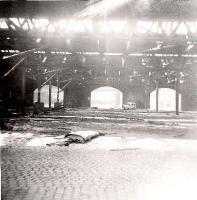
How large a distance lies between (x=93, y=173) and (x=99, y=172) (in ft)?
0.48

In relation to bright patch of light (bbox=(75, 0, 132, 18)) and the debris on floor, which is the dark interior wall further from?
bright patch of light (bbox=(75, 0, 132, 18))

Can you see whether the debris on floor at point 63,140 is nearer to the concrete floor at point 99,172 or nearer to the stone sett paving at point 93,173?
the concrete floor at point 99,172

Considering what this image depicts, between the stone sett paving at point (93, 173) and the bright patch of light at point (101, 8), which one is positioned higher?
the bright patch of light at point (101, 8)

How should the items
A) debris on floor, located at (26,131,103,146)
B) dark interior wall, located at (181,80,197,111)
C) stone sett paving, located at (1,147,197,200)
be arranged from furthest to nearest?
dark interior wall, located at (181,80,197,111) < debris on floor, located at (26,131,103,146) < stone sett paving, located at (1,147,197,200)

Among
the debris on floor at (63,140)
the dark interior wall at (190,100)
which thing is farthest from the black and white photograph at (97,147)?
the dark interior wall at (190,100)

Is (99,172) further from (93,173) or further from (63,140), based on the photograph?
(63,140)

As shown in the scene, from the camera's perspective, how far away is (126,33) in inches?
490

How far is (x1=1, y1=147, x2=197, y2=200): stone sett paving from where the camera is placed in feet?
16.4

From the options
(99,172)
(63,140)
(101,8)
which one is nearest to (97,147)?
(63,140)

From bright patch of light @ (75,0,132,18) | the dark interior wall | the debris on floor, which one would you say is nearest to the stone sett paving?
the debris on floor

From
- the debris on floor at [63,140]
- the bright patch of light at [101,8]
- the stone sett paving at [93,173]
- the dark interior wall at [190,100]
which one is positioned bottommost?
the stone sett paving at [93,173]

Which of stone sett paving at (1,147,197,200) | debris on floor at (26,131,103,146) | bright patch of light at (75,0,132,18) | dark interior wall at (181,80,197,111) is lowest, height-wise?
stone sett paving at (1,147,197,200)

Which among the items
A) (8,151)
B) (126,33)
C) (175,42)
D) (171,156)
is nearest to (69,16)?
(126,33)

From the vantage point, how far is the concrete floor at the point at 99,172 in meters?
5.02
